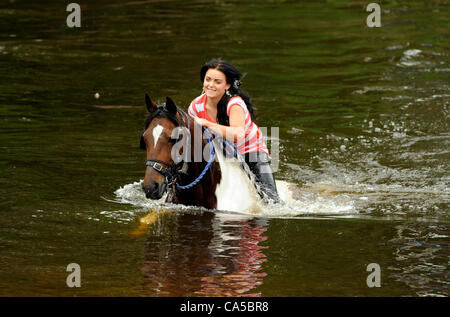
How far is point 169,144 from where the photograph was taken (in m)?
7.45

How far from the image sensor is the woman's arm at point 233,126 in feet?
26.1

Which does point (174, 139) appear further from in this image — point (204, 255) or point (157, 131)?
point (204, 255)

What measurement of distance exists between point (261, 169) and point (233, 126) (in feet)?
2.97

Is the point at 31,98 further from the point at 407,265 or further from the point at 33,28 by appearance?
the point at 407,265

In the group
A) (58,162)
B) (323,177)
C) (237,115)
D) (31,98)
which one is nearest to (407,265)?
(237,115)

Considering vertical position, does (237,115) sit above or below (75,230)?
above

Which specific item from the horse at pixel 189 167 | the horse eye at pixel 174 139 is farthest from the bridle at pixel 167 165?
the horse eye at pixel 174 139

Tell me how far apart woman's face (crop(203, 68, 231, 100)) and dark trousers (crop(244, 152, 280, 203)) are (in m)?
0.92

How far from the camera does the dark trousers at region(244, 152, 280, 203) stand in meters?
8.89

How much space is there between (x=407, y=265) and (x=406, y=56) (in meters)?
13.8

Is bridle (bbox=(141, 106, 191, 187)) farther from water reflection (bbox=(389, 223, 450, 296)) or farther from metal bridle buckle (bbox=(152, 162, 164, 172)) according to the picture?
water reflection (bbox=(389, 223, 450, 296))

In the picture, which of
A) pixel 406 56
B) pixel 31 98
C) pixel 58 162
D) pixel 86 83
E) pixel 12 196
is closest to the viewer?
pixel 12 196

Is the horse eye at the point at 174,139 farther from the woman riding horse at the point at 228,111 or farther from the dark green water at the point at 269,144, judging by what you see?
the dark green water at the point at 269,144

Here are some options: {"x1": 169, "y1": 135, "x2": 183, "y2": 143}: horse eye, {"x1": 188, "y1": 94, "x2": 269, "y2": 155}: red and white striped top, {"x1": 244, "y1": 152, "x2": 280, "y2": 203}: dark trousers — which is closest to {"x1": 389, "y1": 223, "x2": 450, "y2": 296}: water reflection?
{"x1": 244, "y1": 152, "x2": 280, "y2": 203}: dark trousers
